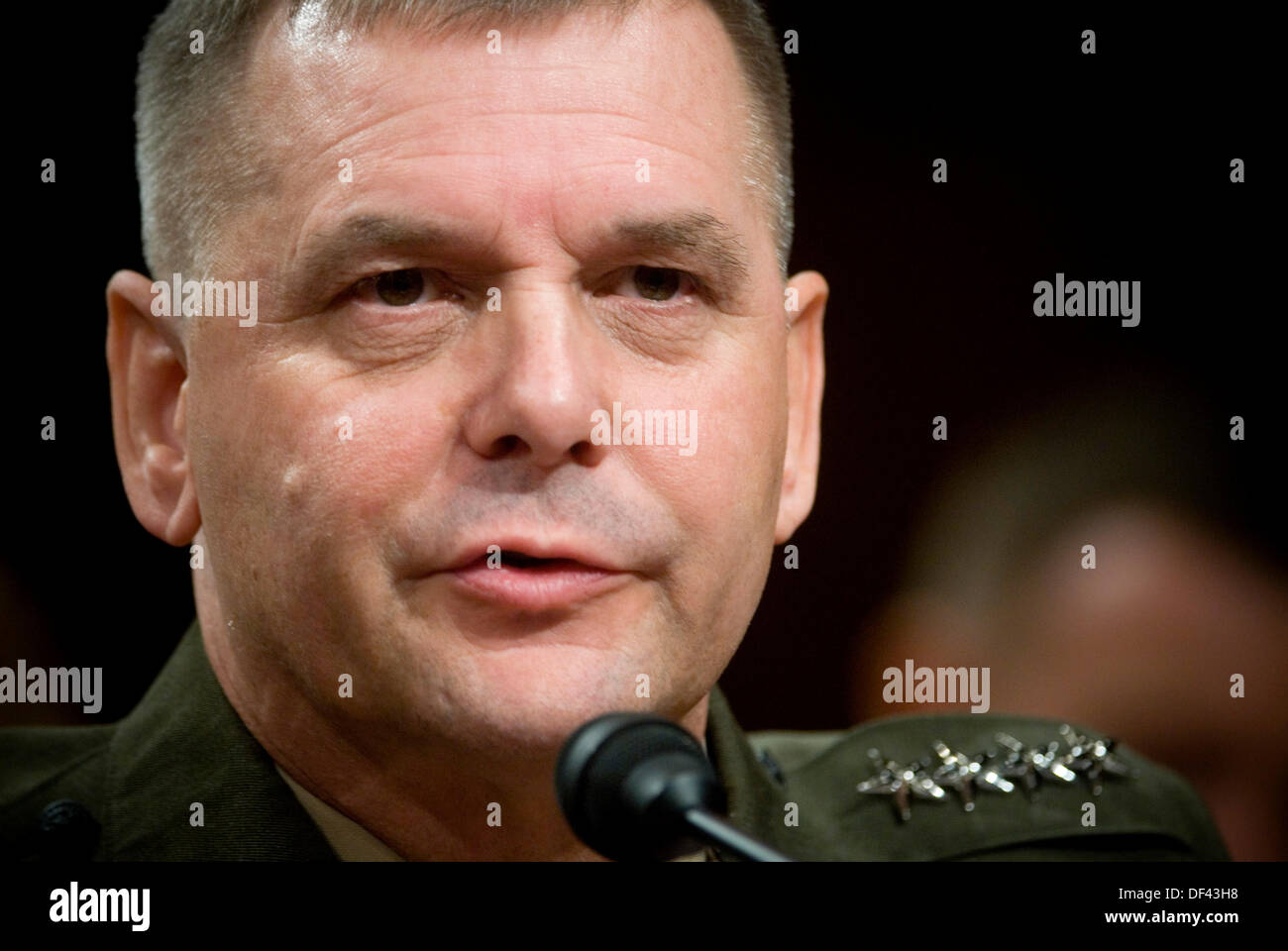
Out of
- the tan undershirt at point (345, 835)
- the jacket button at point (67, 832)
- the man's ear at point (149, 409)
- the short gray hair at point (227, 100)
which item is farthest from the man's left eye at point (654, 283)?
the jacket button at point (67, 832)

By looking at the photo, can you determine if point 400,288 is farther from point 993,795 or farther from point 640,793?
point 993,795

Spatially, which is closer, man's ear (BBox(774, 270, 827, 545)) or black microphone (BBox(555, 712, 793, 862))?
black microphone (BBox(555, 712, 793, 862))

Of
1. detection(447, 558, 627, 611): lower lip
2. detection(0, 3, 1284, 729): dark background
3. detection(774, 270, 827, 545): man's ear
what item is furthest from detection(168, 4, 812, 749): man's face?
detection(0, 3, 1284, 729): dark background

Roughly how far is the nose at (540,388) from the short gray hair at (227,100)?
0.32 metres

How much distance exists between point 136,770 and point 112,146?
0.99 metres

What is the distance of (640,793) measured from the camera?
124 centimetres

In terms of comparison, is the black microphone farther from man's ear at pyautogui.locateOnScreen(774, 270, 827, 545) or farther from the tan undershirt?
man's ear at pyautogui.locateOnScreen(774, 270, 827, 545)

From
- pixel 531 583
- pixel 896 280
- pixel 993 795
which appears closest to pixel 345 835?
pixel 531 583

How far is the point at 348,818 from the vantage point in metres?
1.75

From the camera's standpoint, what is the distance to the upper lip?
152cm

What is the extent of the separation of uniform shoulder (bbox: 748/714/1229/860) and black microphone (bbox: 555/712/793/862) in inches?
41.6

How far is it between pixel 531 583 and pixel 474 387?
0.70 ft

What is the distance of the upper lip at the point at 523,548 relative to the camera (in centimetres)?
152
